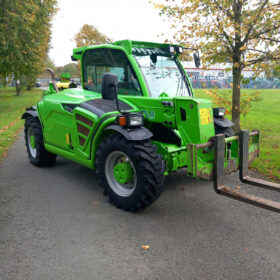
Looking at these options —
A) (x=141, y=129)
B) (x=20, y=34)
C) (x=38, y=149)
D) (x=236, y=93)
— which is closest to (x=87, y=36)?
(x=20, y=34)

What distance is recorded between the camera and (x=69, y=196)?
4.79 m

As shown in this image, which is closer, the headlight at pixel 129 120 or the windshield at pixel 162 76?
the headlight at pixel 129 120

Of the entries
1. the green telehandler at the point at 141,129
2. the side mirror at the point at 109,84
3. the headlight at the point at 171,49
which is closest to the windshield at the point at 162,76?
the green telehandler at the point at 141,129

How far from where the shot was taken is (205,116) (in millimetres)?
4082

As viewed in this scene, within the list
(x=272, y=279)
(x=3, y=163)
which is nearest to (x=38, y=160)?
(x=3, y=163)

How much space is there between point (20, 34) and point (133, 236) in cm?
1605

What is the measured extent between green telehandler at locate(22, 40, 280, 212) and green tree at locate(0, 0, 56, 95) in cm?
→ 1150

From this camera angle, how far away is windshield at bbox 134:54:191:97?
468 centimetres

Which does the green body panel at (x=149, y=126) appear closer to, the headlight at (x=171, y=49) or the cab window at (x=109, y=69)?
the cab window at (x=109, y=69)

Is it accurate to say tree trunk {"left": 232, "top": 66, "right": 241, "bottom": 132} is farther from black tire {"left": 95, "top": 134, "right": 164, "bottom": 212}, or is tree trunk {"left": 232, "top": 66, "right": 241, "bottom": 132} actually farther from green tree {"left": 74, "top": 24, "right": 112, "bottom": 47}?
green tree {"left": 74, "top": 24, "right": 112, "bottom": 47}

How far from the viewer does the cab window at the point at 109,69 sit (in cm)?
470

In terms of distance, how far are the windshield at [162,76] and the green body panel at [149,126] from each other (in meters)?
0.14

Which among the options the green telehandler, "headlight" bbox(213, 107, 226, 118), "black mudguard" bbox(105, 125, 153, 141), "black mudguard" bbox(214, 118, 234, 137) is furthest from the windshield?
"black mudguard" bbox(105, 125, 153, 141)

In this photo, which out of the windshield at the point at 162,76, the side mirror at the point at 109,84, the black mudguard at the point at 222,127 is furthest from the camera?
the black mudguard at the point at 222,127
